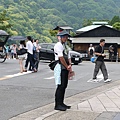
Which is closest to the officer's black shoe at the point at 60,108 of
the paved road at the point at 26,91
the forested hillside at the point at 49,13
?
the paved road at the point at 26,91

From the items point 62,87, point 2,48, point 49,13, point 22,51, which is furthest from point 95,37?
point 49,13

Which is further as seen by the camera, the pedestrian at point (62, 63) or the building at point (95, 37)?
the building at point (95, 37)

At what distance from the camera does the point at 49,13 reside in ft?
352

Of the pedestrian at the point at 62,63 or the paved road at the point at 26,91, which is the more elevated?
the pedestrian at the point at 62,63

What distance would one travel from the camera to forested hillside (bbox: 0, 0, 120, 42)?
90.9 meters

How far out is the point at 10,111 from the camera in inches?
314

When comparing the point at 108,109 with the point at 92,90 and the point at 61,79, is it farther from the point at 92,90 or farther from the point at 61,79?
the point at 92,90

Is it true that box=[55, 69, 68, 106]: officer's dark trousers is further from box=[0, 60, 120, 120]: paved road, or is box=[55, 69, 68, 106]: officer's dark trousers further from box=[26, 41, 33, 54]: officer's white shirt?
box=[26, 41, 33, 54]: officer's white shirt

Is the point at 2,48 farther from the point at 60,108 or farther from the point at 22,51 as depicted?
the point at 60,108

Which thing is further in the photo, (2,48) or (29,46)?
(2,48)

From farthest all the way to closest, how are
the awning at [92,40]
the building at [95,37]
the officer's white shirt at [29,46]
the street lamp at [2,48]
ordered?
the building at [95,37]
the awning at [92,40]
the street lamp at [2,48]
the officer's white shirt at [29,46]

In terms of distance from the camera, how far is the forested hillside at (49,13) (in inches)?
3578

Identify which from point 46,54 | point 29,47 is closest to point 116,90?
point 29,47

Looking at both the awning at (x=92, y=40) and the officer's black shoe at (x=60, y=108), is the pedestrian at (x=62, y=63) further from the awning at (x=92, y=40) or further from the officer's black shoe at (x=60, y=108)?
the awning at (x=92, y=40)
